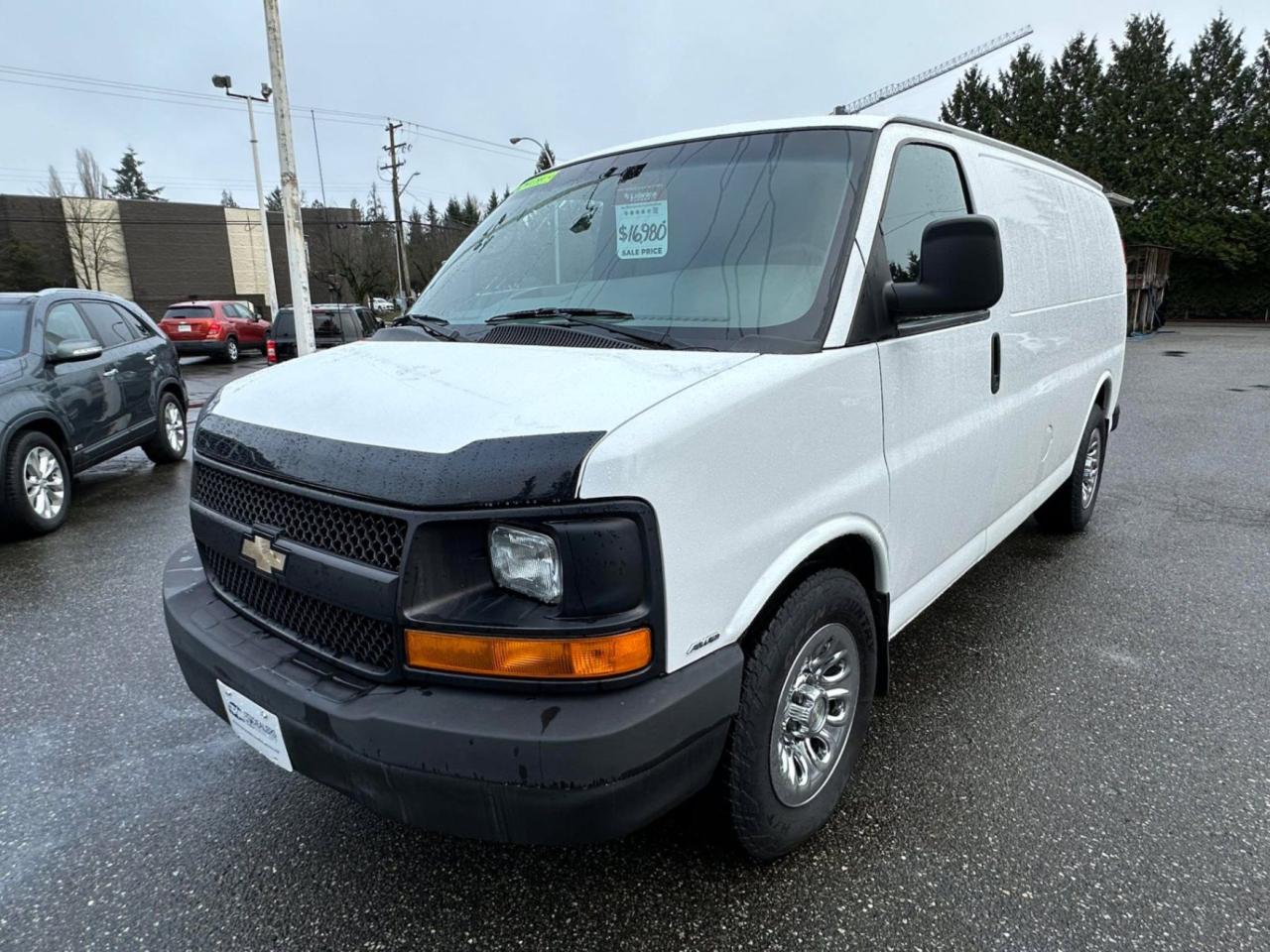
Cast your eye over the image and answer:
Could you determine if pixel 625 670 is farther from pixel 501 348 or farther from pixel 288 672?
pixel 501 348

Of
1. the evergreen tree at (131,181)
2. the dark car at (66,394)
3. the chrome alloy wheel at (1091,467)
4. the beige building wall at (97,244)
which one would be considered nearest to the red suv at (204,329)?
the dark car at (66,394)

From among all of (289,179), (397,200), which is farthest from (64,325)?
(397,200)

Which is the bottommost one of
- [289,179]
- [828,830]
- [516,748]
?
[828,830]

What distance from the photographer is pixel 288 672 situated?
1.90m

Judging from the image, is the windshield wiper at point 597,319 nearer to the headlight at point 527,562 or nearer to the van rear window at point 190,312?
A: the headlight at point 527,562

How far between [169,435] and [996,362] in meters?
7.72

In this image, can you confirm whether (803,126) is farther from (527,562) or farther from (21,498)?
(21,498)

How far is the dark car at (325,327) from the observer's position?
16.9 m

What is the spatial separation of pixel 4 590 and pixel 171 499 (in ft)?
6.91

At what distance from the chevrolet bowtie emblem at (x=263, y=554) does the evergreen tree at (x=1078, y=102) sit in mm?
40349

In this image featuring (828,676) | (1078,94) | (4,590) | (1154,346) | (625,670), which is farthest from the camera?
(1078,94)

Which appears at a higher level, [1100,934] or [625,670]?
[625,670]

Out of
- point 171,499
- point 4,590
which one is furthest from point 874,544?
point 171,499

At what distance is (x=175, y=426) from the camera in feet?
26.6
